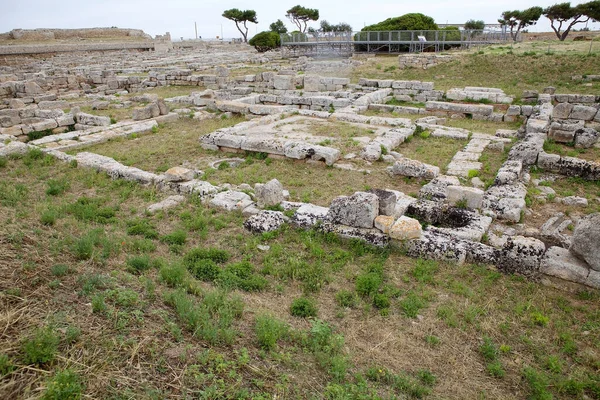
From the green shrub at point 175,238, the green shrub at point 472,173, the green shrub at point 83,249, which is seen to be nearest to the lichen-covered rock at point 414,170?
the green shrub at point 472,173

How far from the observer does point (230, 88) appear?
25.2 metres

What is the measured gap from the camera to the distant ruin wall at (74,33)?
5498 centimetres

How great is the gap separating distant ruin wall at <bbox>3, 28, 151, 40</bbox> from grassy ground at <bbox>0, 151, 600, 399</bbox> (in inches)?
2482

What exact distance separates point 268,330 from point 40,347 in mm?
2171

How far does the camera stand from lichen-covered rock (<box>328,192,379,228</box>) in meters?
6.93

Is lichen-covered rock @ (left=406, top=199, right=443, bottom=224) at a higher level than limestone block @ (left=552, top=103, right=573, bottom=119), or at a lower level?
lower

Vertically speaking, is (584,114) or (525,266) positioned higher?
(584,114)

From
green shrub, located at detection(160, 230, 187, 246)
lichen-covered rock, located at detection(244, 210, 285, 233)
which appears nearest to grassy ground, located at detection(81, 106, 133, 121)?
green shrub, located at detection(160, 230, 187, 246)

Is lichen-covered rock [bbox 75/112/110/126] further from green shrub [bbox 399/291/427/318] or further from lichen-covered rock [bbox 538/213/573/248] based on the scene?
lichen-covered rock [bbox 538/213/573/248]

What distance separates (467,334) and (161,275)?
13.7ft

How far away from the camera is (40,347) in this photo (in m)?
3.40

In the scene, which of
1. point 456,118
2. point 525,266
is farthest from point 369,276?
point 456,118

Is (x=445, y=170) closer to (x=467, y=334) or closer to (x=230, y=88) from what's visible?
(x=467, y=334)

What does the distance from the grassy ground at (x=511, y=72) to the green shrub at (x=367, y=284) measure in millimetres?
18627
